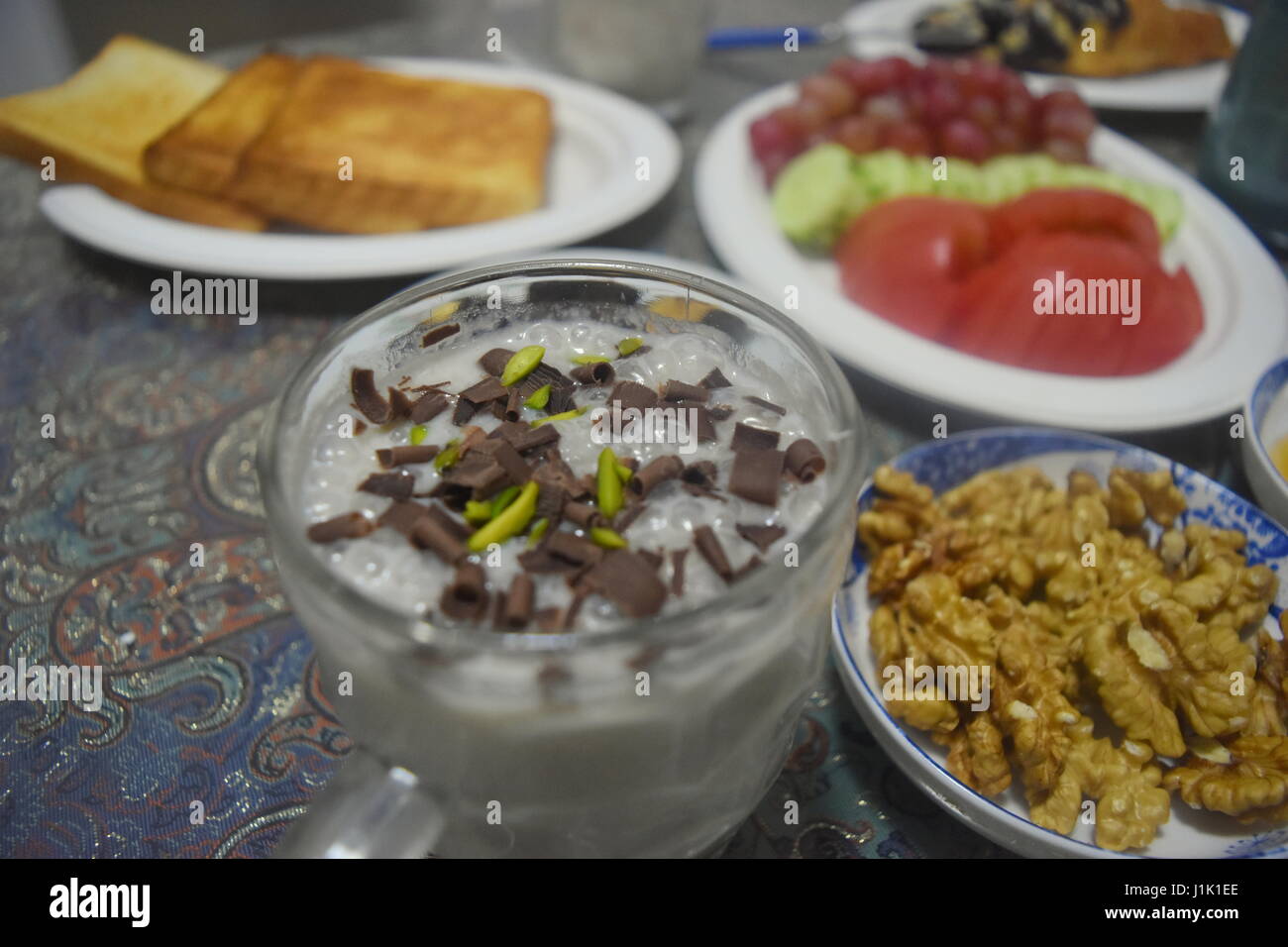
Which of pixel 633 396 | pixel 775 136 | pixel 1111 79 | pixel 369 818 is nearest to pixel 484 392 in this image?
pixel 633 396

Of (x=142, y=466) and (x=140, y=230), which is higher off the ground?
(x=140, y=230)

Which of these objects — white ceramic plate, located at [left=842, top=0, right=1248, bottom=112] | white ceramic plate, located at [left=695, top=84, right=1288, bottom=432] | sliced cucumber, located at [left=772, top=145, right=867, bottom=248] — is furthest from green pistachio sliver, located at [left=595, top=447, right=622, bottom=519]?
white ceramic plate, located at [left=842, top=0, right=1248, bottom=112]

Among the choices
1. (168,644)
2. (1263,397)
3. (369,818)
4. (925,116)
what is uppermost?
(925,116)

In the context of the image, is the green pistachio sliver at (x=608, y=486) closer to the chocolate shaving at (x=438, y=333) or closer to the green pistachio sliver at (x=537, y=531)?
the green pistachio sliver at (x=537, y=531)

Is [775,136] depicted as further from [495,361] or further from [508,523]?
[508,523]

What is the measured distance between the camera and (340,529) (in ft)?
2.28

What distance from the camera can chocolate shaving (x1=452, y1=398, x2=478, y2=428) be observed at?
0.81 m

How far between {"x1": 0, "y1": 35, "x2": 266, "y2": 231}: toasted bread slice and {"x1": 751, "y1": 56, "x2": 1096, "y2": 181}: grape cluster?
1017 mm

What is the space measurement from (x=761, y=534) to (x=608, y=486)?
12 centimetres
